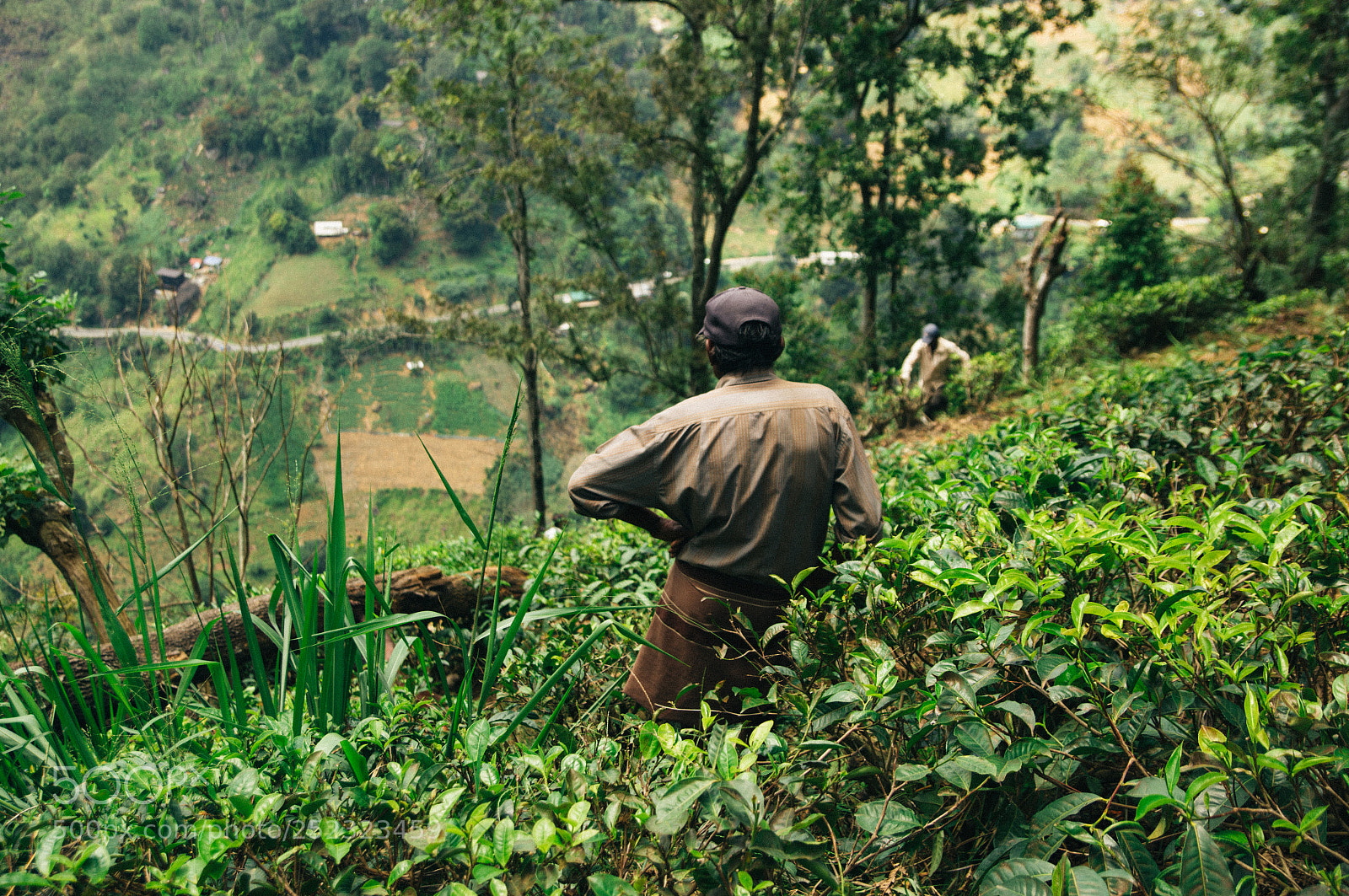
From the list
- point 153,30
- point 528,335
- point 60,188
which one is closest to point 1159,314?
point 528,335

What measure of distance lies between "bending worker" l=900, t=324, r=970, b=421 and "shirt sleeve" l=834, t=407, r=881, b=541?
253 inches

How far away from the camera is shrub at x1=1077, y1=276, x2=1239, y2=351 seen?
8.48 metres

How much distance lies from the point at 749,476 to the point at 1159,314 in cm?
886

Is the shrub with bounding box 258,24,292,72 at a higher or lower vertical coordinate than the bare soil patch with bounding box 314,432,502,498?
higher

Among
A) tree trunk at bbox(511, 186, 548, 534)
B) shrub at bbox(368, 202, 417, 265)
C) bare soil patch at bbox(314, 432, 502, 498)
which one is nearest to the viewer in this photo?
tree trunk at bbox(511, 186, 548, 534)

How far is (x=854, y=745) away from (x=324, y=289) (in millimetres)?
51968

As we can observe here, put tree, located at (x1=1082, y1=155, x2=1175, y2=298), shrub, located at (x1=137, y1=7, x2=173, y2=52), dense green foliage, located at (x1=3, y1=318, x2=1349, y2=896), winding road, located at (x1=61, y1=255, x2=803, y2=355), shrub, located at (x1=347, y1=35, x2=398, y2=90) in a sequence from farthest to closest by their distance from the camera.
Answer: shrub, located at (x1=137, y1=7, x2=173, y2=52) → shrub, located at (x1=347, y1=35, x2=398, y2=90) → tree, located at (x1=1082, y1=155, x2=1175, y2=298) → winding road, located at (x1=61, y1=255, x2=803, y2=355) → dense green foliage, located at (x1=3, y1=318, x2=1349, y2=896)

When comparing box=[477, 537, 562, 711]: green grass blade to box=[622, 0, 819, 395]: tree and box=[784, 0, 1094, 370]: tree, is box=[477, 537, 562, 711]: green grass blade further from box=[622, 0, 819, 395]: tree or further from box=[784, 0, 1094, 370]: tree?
box=[784, 0, 1094, 370]: tree

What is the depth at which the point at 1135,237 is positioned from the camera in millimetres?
13031

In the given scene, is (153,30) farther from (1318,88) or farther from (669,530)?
(669,530)

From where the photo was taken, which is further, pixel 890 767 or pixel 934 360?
pixel 934 360

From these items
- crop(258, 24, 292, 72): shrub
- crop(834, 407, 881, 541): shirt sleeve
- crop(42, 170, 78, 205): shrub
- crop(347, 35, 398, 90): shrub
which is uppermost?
crop(258, 24, 292, 72): shrub

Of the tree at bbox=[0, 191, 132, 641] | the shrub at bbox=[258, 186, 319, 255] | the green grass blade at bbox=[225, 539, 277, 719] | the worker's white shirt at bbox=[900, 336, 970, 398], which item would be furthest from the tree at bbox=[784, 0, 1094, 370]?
the shrub at bbox=[258, 186, 319, 255]

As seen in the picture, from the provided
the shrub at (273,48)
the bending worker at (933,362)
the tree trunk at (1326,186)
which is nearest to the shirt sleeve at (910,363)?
the bending worker at (933,362)
